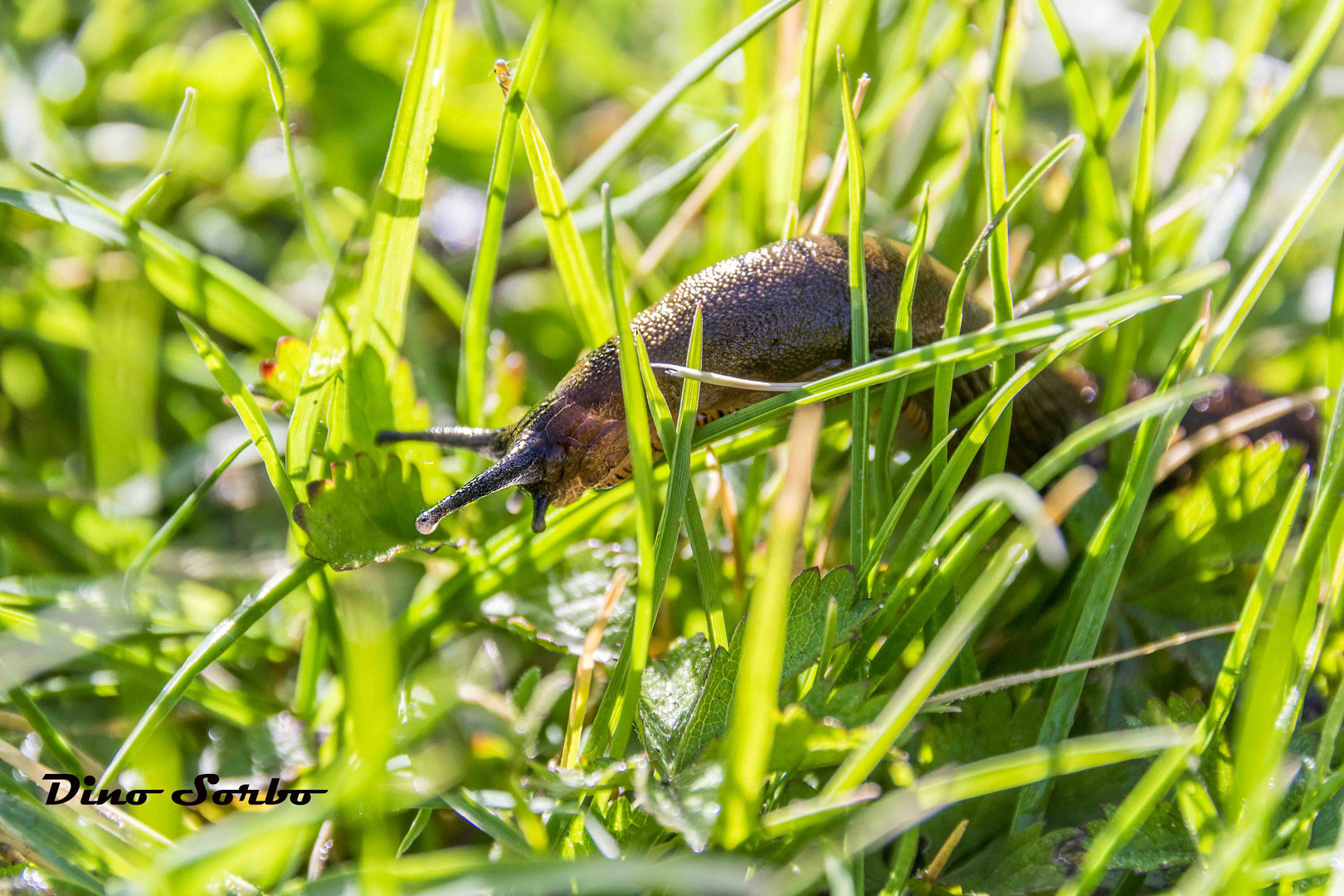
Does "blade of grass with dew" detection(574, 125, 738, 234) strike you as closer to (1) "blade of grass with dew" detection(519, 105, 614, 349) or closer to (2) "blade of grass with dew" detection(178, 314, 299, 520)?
(1) "blade of grass with dew" detection(519, 105, 614, 349)

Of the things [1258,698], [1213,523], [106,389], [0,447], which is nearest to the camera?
[1258,698]

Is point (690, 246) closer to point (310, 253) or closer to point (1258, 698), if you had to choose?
point (310, 253)

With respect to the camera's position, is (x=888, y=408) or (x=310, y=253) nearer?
(x=888, y=408)

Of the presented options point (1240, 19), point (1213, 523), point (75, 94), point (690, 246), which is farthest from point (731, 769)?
point (75, 94)

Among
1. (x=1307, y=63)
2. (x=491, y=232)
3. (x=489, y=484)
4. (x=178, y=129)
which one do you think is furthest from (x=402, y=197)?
(x=1307, y=63)

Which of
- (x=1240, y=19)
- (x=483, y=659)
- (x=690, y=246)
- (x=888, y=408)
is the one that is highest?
(x=1240, y=19)

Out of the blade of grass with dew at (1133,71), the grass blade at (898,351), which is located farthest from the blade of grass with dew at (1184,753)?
the blade of grass with dew at (1133,71)

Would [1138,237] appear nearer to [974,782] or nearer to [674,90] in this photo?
[674,90]

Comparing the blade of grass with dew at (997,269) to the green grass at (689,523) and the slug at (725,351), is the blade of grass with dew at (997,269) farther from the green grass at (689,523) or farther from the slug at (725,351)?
the slug at (725,351)
